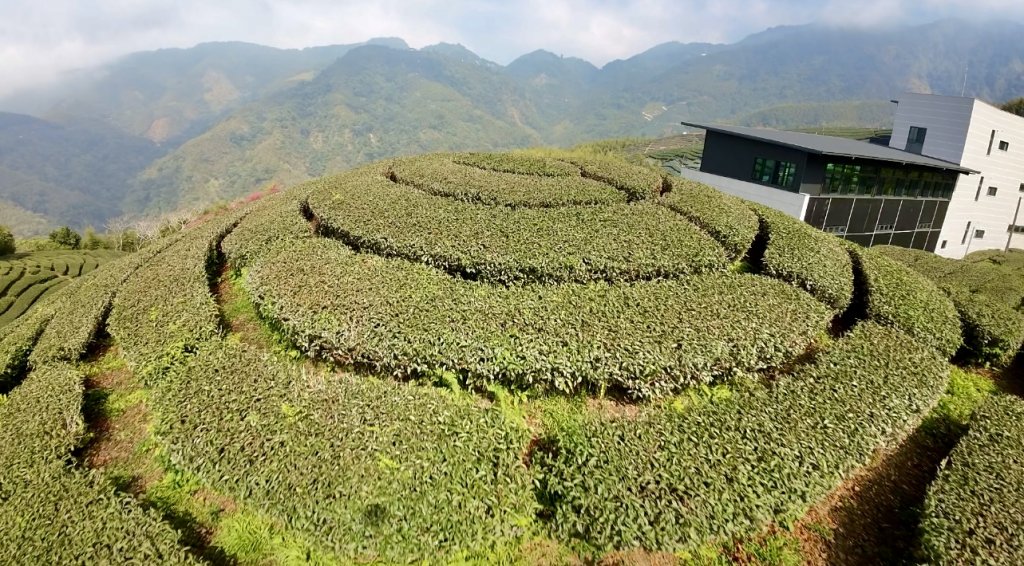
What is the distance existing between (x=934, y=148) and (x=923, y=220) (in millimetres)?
6404

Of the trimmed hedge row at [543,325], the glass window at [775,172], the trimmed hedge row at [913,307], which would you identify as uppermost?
the glass window at [775,172]

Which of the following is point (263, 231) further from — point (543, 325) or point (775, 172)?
point (775, 172)

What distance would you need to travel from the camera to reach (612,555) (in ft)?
20.8

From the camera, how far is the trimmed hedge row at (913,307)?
33.9 ft

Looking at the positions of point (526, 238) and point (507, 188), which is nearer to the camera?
point (526, 238)

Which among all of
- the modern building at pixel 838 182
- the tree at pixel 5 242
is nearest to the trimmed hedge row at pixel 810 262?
the modern building at pixel 838 182

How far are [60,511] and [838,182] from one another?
1115 inches

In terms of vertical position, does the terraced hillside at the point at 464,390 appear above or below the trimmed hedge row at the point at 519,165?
below

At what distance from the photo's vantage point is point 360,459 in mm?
6520

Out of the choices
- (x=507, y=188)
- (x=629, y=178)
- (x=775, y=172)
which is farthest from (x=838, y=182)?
(x=507, y=188)

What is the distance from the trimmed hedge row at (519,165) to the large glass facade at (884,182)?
13.1m

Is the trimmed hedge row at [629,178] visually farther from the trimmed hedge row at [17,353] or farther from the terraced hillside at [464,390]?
Result: the trimmed hedge row at [17,353]

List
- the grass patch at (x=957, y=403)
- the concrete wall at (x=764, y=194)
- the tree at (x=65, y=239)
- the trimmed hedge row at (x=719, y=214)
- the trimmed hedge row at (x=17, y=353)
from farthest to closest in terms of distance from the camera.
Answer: the tree at (x=65, y=239), the concrete wall at (x=764, y=194), the trimmed hedge row at (x=719, y=214), the trimmed hedge row at (x=17, y=353), the grass patch at (x=957, y=403)

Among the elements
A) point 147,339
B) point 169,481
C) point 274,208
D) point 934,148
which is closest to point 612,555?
point 169,481
